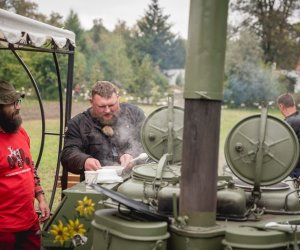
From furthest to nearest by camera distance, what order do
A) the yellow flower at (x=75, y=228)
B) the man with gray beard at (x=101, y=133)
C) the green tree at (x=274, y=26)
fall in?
the green tree at (x=274, y=26), the man with gray beard at (x=101, y=133), the yellow flower at (x=75, y=228)

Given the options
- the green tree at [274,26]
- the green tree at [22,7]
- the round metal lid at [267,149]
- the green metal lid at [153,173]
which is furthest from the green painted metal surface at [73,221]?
the green tree at [274,26]

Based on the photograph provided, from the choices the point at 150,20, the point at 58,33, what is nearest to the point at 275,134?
the point at 58,33

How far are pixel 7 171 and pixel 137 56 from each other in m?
38.4

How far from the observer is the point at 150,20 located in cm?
5591

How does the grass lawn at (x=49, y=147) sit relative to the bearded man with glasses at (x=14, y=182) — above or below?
below

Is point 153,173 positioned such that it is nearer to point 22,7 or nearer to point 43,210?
point 43,210

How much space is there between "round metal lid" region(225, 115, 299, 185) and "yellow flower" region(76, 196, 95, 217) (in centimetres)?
101

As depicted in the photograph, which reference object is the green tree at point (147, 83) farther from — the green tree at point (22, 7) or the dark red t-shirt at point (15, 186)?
the dark red t-shirt at point (15, 186)

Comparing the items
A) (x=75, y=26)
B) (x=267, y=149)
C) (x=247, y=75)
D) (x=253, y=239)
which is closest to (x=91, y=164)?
(x=267, y=149)

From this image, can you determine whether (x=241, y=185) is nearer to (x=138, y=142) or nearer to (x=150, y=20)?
(x=138, y=142)

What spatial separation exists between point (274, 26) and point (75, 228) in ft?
108

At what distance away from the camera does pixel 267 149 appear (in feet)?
10.2

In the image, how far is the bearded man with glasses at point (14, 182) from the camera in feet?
13.3

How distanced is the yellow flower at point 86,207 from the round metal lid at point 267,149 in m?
1.01
